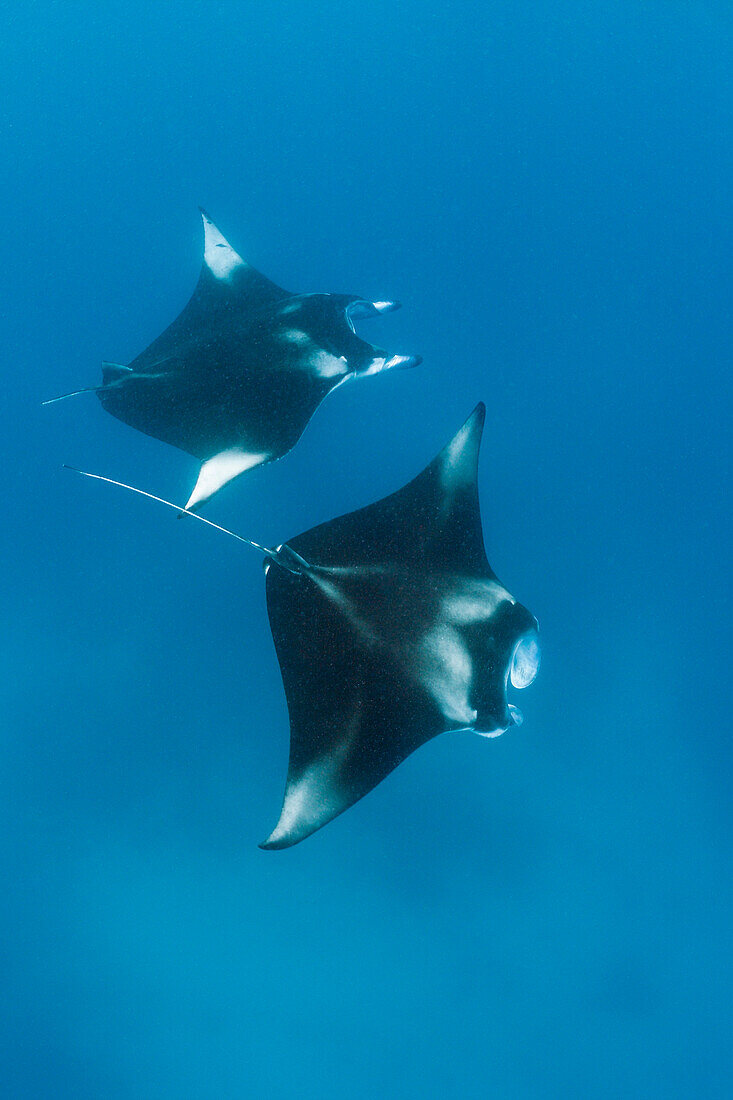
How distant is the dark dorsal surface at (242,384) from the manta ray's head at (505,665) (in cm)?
106

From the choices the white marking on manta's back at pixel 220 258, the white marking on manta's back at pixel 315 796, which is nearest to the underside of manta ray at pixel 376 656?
the white marking on manta's back at pixel 315 796

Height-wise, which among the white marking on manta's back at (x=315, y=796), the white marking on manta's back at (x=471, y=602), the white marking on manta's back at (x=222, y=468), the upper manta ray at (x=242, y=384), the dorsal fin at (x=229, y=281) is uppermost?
the dorsal fin at (x=229, y=281)

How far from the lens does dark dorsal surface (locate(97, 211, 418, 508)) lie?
2.57 m

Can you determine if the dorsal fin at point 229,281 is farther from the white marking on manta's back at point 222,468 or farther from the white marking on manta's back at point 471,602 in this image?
the white marking on manta's back at point 471,602

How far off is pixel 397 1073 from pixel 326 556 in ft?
8.77

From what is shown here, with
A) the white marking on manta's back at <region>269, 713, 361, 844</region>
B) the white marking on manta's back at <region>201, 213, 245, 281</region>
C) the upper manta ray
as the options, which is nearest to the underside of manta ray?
the white marking on manta's back at <region>269, 713, 361, 844</region>

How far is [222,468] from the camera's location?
98.9 inches

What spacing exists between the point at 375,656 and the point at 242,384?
1248 millimetres

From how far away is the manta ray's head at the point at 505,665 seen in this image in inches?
78.0

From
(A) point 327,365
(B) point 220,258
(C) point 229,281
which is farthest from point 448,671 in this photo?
(B) point 220,258

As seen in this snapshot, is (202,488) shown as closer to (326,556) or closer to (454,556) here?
(326,556)

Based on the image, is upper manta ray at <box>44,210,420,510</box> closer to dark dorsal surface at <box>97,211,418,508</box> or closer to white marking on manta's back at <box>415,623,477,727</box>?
dark dorsal surface at <box>97,211,418,508</box>

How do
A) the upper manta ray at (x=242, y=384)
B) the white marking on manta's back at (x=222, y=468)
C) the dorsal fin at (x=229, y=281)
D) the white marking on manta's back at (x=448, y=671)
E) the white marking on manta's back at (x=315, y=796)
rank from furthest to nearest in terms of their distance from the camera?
1. the dorsal fin at (x=229, y=281)
2. the upper manta ray at (x=242, y=384)
3. the white marking on manta's back at (x=222, y=468)
4. the white marking on manta's back at (x=448, y=671)
5. the white marking on manta's back at (x=315, y=796)

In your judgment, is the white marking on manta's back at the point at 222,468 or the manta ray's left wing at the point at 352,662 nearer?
the manta ray's left wing at the point at 352,662
